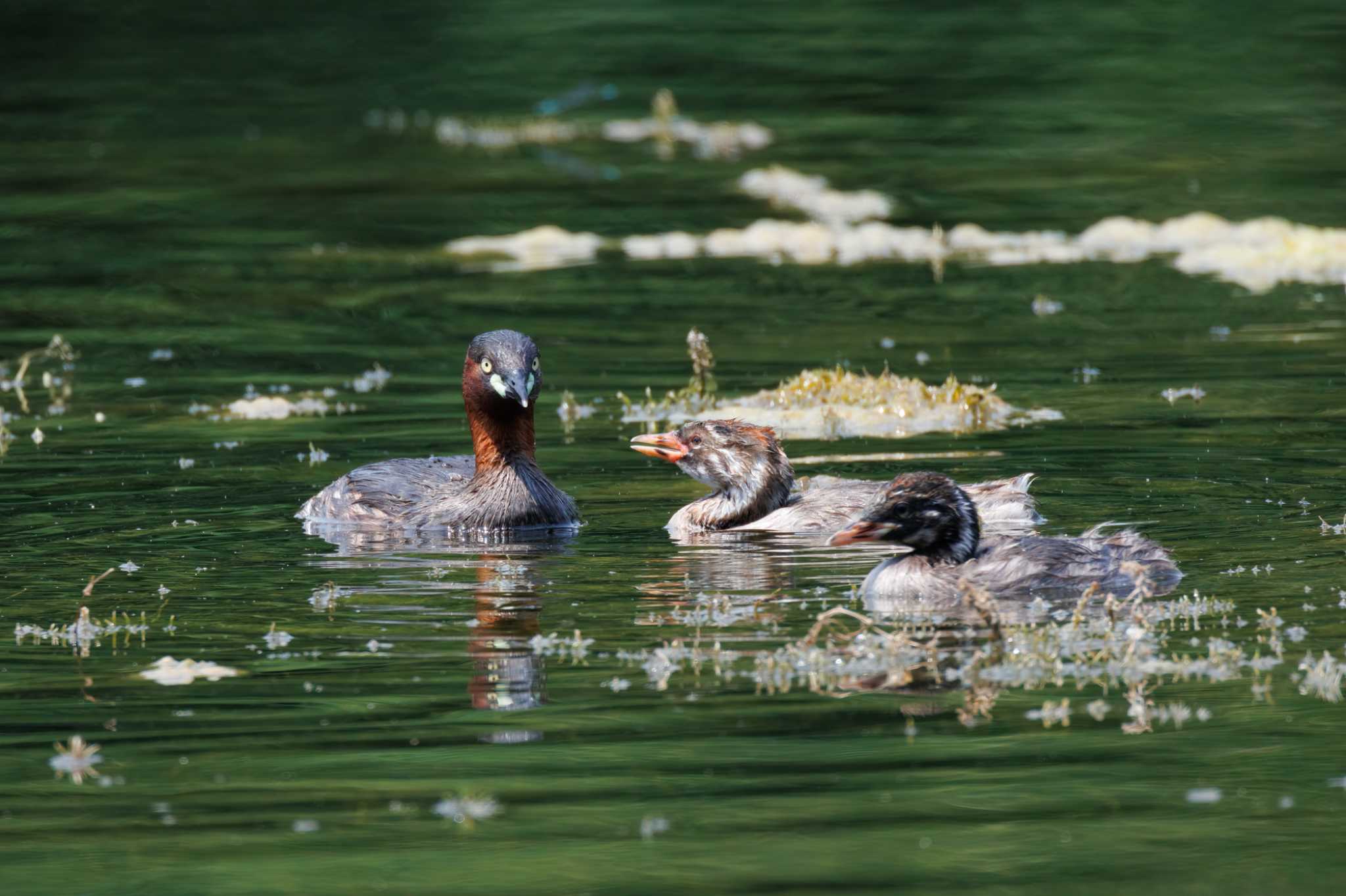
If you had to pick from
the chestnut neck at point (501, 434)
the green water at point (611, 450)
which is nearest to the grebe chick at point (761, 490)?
the green water at point (611, 450)

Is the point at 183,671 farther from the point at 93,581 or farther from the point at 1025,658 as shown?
the point at 1025,658

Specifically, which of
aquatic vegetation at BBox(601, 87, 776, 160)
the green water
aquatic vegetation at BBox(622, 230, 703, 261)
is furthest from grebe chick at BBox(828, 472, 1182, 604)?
aquatic vegetation at BBox(601, 87, 776, 160)

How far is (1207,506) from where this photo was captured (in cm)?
1312

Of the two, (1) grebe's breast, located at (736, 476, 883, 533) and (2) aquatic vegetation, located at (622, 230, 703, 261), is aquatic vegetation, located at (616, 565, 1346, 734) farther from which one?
Answer: (2) aquatic vegetation, located at (622, 230, 703, 261)

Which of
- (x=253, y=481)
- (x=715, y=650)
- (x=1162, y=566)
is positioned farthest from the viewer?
(x=253, y=481)

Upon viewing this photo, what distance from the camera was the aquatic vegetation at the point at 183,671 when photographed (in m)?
9.67

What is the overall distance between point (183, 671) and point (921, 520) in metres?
3.87

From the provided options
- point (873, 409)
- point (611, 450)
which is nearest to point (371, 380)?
point (611, 450)

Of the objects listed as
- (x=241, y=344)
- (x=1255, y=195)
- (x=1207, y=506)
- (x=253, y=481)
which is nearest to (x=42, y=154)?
(x=241, y=344)

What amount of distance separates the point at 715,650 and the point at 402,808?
2391mm

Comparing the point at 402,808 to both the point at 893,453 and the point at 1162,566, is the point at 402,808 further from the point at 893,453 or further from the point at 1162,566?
the point at 893,453

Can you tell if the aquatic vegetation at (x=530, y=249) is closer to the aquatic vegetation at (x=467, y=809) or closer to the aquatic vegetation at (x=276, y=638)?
the aquatic vegetation at (x=276, y=638)

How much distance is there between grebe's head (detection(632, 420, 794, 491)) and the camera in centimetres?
1407

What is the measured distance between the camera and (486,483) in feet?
46.6
